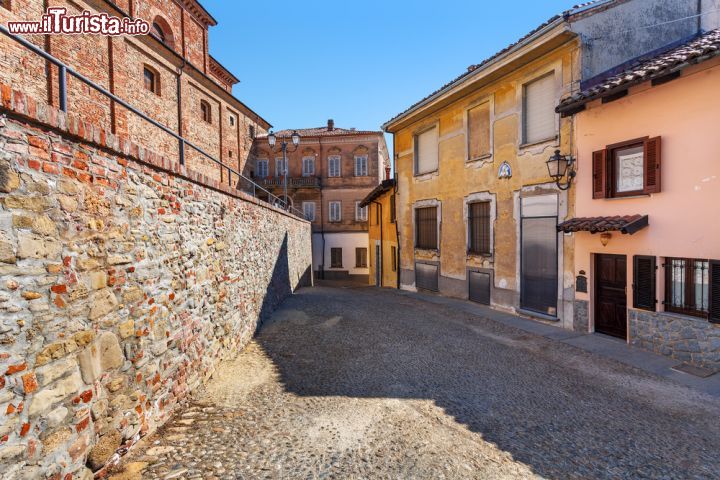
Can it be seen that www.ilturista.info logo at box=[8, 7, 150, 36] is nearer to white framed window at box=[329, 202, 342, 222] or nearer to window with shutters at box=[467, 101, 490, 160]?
window with shutters at box=[467, 101, 490, 160]

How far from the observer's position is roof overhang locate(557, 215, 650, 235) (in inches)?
284

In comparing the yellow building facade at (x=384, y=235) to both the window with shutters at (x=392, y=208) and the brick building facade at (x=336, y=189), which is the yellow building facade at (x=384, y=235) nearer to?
the window with shutters at (x=392, y=208)

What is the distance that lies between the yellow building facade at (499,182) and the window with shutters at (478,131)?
0.03 m

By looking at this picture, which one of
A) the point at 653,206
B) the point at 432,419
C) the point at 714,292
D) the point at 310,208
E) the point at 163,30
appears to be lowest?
the point at 432,419

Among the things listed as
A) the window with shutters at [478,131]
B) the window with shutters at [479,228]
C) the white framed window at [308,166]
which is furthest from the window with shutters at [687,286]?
the white framed window at [308,166]

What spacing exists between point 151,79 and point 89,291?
56.0ft

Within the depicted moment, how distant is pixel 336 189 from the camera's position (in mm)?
30984

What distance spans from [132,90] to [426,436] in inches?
670

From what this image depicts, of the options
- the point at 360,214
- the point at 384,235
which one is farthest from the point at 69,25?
the point at 360,214

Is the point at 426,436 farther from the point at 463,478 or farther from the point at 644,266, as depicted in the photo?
the point at 644,266

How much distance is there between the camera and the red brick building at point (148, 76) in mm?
11266

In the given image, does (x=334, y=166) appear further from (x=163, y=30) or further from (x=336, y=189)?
(x=163, y=30)

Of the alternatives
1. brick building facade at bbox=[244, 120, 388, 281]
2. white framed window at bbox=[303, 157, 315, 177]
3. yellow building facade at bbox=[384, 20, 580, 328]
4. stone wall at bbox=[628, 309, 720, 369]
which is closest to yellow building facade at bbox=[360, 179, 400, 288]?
yellow building facade at bbox=[384, 20, 580, 328]

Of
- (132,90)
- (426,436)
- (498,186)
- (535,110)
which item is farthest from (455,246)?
(132,90)
